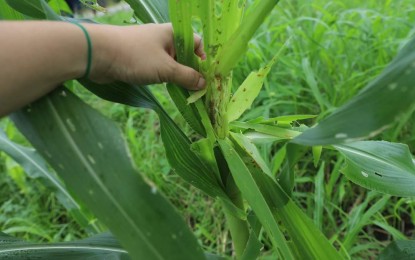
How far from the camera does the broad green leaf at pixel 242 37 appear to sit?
0.48 metres

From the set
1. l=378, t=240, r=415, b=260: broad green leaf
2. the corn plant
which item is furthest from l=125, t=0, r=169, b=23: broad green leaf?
→ l=378, t=240, r=415, b=260: broad green leaf

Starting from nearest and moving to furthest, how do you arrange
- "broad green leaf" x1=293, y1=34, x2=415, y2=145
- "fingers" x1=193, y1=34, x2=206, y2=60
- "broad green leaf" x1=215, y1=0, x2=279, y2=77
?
"broad green leaf" x1=293, y1=34, x2=415, y2=145 → "broad green leaf" x1=215, y1=0, x2=279, y2=77 → "fingers" x1=193, y1=34, x2=206, y2=60

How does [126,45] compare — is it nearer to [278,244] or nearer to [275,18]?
[278,244]

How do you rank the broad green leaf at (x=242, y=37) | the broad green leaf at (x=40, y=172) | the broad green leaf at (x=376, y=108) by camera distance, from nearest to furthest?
the broad green leaf at (x=376, y=108) < the broad green leaf at (x=242, y=37) < the broad green leaf at (x=40, y=172)

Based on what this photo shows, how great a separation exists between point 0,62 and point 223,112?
292mm

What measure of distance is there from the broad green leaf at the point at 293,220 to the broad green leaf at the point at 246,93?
5 cm

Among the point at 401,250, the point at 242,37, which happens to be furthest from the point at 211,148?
the point at 401,250

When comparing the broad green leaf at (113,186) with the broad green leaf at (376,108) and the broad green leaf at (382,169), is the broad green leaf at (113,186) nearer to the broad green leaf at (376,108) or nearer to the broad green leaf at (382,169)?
the broad green leaf at (376,108)

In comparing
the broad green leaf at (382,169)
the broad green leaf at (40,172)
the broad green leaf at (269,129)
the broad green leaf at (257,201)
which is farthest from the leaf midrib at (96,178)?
the broad green leaf at (40,172)

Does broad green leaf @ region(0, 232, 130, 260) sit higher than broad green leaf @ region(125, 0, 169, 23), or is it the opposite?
broad green leaf @ region(125, 0, 169, 23)

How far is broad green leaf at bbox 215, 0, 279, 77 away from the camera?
0.48 m

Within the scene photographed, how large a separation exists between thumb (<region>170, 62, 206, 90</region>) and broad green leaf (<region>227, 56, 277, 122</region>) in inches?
2.5

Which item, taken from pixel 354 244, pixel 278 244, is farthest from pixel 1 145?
pixel 354 244

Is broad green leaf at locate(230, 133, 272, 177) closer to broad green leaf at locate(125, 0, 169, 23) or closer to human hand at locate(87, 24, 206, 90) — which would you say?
human hand at locate(87, 24, 206, 90)
